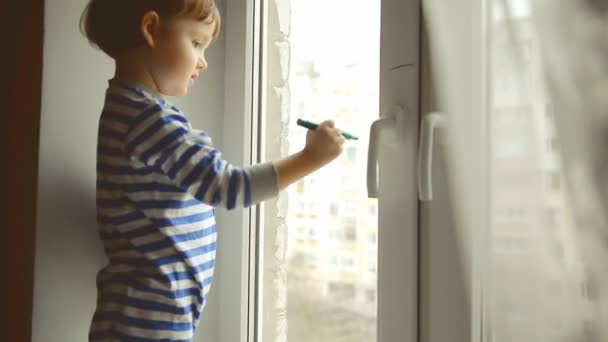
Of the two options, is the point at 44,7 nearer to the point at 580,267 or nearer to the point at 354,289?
the point at 354,289

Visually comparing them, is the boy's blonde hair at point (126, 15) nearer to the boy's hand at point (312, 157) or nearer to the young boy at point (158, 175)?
the young boy at point (158, 175)

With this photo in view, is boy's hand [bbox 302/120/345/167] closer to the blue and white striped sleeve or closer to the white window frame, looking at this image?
the blue and white striped sleeve

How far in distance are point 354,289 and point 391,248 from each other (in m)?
0.22

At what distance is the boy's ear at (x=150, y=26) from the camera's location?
0.79m

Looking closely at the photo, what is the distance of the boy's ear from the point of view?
79 cm

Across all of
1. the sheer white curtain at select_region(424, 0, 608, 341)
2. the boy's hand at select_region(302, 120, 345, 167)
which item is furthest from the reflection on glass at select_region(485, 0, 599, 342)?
the boy's hand at select_region(302, 120, 345, 167)

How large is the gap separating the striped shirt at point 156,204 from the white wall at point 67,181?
0.36 ft

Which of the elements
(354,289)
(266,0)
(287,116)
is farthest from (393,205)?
(266,0)

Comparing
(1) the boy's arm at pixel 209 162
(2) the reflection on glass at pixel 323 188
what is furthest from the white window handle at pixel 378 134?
(2) the reflection on glass at pixel 323 188

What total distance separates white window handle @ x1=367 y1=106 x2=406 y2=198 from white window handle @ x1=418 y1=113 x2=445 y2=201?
66mm

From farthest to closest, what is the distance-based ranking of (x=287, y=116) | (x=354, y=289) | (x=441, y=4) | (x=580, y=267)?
(x=287, y=116) → (x=354, y=289) → (x=441, y=4) → (x=580, y=267)

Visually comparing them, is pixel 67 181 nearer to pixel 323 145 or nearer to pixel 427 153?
pixel 323 145

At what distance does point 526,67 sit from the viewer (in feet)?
1.71

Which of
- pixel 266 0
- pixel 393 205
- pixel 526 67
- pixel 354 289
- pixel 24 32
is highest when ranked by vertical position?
pixel 266 0
